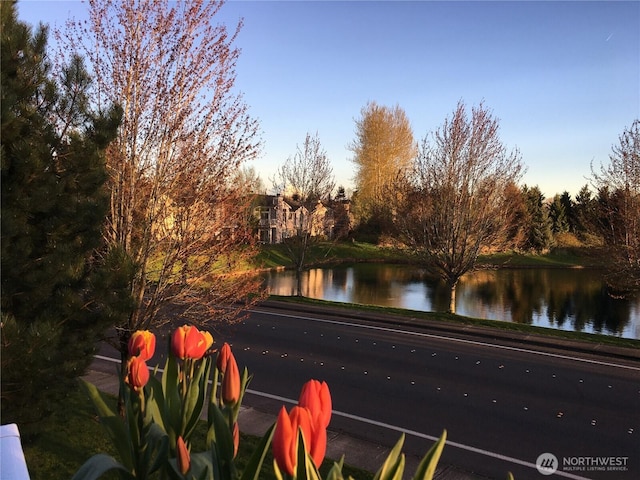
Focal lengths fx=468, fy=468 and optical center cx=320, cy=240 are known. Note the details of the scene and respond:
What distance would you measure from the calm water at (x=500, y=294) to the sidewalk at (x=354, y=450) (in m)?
14.8

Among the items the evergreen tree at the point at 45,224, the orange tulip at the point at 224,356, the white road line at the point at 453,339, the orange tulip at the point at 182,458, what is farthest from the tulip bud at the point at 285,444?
the white road line at the point at 453,339

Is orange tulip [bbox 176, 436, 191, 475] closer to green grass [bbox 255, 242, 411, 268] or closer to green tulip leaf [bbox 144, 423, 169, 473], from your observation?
green tulip leaf [bbox 144, 423, 169, 473]

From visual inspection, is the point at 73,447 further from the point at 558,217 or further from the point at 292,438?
the point at 558,217

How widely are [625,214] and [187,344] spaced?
15034 mm

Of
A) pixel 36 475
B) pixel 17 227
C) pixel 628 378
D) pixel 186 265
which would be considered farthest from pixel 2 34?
pixel 628 378

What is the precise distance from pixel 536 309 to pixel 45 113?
22.3 metres

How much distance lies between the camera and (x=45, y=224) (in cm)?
403

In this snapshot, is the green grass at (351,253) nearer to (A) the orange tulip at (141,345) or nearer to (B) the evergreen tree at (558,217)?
(B) the evergreen tree at (558,217)

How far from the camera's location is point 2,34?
3.74 meters

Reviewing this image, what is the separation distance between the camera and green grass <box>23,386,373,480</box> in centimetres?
482

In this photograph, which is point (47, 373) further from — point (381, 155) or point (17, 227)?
point (381, 155)

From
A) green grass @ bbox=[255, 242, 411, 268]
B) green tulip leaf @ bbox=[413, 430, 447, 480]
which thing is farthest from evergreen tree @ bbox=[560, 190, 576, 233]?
green tulip leaf @ bbox=[413, 430, 447, 480]

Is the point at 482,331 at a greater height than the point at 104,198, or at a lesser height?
lesser

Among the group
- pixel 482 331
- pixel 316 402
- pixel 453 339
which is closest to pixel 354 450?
pixel 316 402
